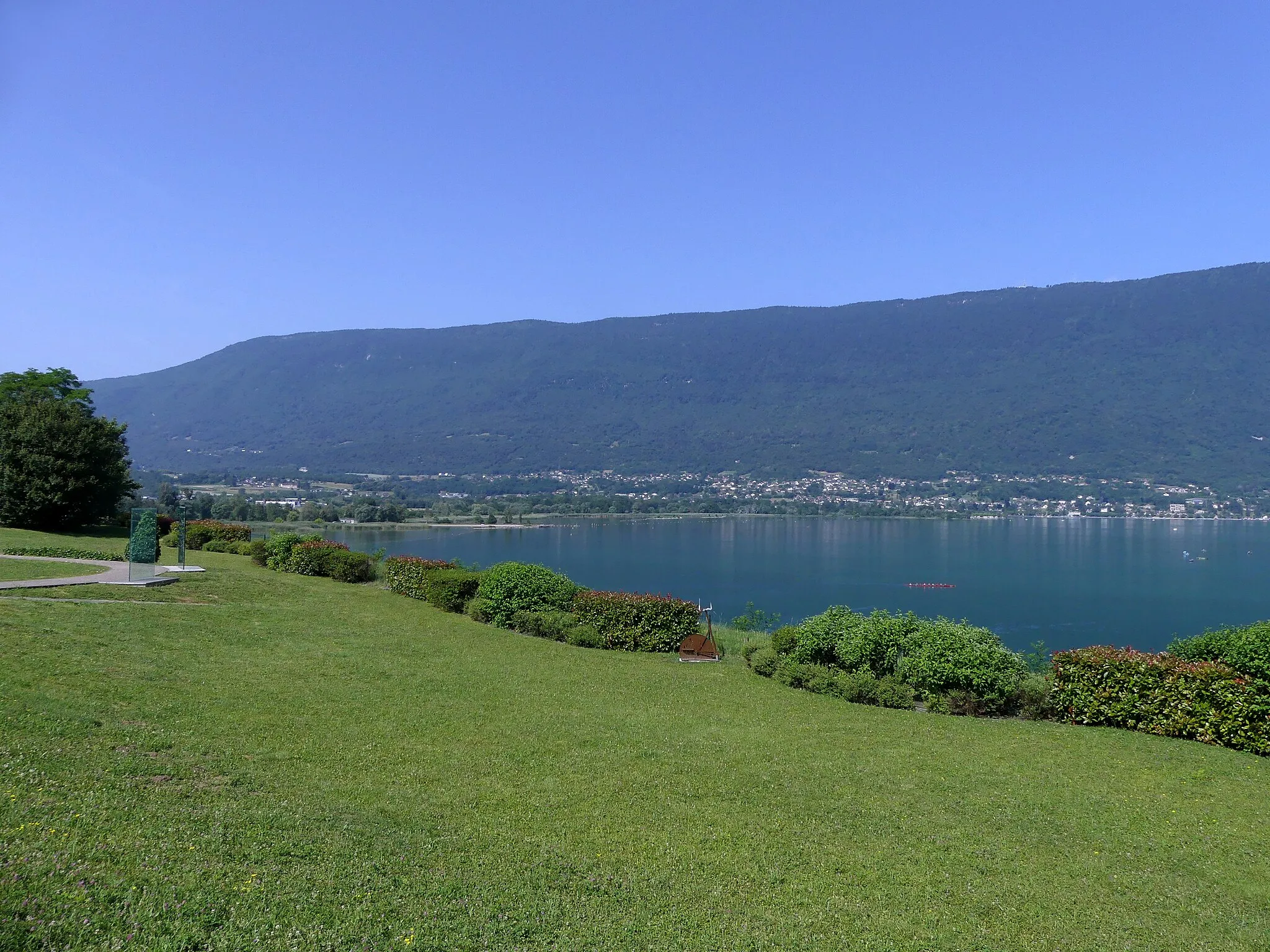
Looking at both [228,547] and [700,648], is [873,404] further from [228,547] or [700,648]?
[700,648]

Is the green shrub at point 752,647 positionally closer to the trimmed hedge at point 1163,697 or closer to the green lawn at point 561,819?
the green lawn at point 561,819

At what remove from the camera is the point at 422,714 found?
364 inches

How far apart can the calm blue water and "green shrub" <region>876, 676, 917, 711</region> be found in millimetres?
20575

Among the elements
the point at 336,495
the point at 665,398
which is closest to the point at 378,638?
the point at 336,495

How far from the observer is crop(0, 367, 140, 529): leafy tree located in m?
25.1

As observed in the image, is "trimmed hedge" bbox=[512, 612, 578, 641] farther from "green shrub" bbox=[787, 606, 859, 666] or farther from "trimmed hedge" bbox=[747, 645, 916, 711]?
"green shrub" bbox=[787, 606, 859, 666]

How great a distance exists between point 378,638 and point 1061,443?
13972cm

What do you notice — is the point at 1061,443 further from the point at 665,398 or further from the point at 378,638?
the point at 378,638

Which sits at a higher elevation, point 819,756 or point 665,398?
point 665,398

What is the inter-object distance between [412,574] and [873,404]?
14936cm

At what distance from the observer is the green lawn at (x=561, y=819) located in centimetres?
444

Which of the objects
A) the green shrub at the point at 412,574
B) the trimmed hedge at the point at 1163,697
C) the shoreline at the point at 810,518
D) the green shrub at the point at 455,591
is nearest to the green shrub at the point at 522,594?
the green shrub at the point at 455,591

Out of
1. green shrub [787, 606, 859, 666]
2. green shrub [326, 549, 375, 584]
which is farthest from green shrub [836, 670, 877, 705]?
green shrub [326, 549, 375, 584]

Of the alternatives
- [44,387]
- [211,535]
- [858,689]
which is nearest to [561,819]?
[858,689]
